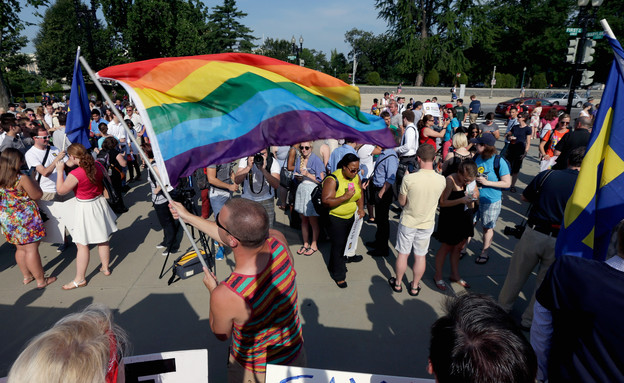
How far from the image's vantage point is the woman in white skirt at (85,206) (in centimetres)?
428

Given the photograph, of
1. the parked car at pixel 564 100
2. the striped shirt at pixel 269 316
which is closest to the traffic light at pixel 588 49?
the striped shirt at pixel 269 316

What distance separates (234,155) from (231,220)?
2.61 ft

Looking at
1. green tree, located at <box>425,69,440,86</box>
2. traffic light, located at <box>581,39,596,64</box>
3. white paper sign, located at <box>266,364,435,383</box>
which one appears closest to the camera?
white paper sign, located at <box>266,364,435,383</box>

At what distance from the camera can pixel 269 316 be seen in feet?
6.85

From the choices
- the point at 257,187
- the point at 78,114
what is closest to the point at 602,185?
the point at 257,187

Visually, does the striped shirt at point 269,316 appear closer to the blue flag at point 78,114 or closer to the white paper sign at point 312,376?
the white paper sign at point 312,376

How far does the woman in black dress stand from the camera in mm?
4012

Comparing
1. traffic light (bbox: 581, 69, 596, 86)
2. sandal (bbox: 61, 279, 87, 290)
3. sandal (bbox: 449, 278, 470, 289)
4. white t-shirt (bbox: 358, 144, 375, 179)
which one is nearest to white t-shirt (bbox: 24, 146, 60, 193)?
sandal (bbox: 61, 279, 87, 290)

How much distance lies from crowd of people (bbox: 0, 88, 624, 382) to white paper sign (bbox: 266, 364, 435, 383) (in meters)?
0.29

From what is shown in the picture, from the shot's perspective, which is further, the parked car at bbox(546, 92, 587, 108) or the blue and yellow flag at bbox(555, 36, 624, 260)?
the parked car at bbox(546, 92, 587, 108)

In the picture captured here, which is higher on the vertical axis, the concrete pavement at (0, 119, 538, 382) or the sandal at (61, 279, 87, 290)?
the sandal at (61, 279, 87, 290)

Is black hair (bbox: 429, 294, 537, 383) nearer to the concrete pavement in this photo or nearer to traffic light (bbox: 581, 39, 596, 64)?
the concrete pavement

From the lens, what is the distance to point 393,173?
5.47 metres

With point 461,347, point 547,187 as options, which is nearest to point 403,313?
point 547,187
